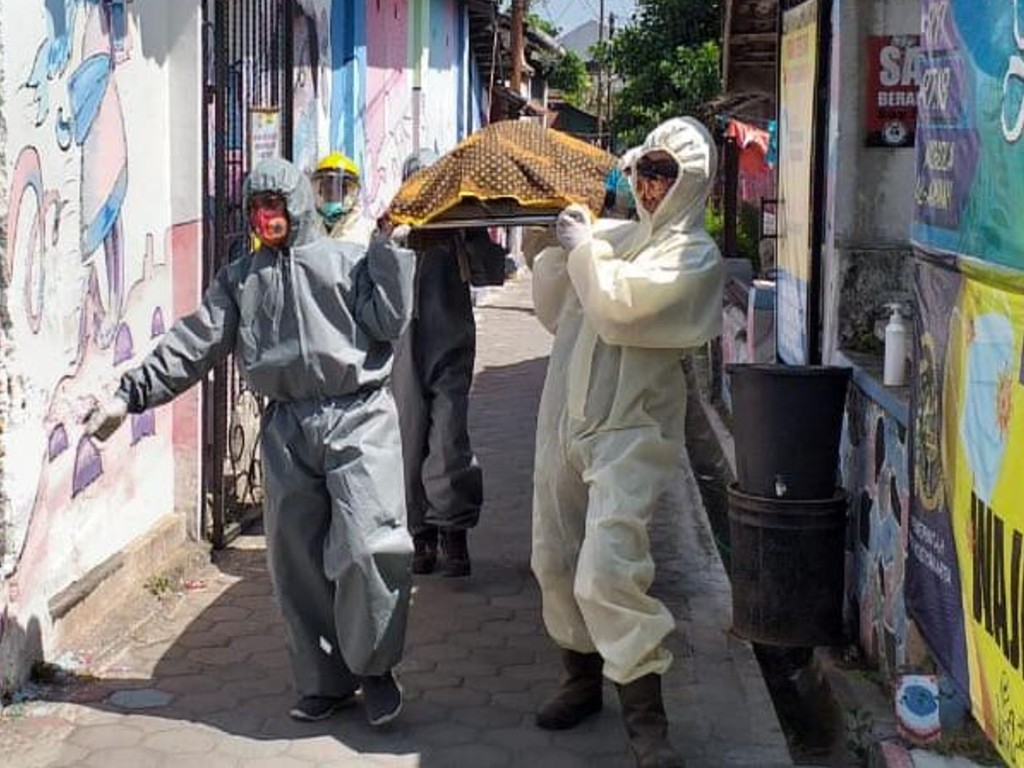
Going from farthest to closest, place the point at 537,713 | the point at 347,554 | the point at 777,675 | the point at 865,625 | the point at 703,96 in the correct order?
1. the point at 703,96
2. the point at 777,675
3. the point at 865,625
4. the point at 537,713
5. the point at 347,554

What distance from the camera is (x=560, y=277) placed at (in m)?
5.25

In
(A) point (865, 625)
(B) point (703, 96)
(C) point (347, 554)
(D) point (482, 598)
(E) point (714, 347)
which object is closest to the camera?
(C) point (347, 554)

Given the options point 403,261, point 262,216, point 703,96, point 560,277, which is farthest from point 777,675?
point 703,96

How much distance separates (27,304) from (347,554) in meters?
1.42

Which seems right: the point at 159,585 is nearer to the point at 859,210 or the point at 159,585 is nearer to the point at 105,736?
the point at 105,736

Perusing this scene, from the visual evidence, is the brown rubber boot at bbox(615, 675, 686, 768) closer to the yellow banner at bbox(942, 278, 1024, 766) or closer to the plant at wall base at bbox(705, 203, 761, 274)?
the yellow banner at bbox(942, 278, 1024, 766)

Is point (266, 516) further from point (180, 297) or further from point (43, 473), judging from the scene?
point (180, 297)

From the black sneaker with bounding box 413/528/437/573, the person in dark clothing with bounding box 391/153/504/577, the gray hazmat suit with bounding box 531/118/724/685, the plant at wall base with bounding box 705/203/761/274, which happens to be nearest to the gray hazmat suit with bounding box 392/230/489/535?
the person in dark clothing with bounding box 391/153/504/577

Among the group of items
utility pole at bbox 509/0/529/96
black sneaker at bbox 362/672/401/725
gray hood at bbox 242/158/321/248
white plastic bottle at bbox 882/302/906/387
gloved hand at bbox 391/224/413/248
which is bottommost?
black sneaker at bbox 362/672/401/725

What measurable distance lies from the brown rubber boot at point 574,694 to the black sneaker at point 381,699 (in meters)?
0.50

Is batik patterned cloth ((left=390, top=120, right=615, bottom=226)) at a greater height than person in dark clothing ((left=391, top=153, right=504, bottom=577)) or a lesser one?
greater

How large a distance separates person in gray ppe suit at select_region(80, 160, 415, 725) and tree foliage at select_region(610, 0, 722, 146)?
1837 centimetres

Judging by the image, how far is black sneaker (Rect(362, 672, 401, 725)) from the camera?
16.8 feet

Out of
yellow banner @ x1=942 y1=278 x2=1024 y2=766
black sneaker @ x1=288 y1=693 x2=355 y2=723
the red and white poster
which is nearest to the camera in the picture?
yellow banner @ x1=942 y1=278 x2=1024 y2=766
